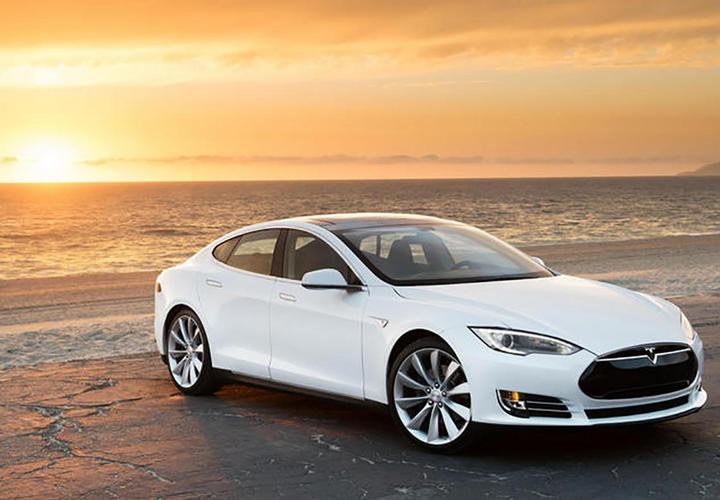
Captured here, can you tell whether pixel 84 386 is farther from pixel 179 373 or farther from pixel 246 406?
pixel 246 406

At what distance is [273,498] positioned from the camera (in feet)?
18.5

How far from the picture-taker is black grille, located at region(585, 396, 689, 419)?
6.15 meters

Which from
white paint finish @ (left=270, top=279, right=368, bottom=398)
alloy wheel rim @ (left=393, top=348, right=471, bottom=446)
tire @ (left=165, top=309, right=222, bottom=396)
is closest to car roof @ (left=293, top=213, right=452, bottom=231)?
white paint finish @ (left=270, top=279, right=368, bottom=398)

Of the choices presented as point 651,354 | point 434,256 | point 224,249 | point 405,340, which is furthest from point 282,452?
point 224,249

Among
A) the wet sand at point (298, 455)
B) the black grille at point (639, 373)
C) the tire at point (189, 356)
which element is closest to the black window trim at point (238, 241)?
the tire at point (189, 356)

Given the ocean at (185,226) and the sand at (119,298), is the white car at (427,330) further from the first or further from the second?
the ocean at (185,226)

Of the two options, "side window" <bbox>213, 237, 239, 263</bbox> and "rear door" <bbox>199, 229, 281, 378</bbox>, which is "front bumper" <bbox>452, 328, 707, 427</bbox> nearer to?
"rear door" <bbox>199, 229, 281, 378</bbox>

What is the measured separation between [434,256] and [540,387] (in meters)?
1.79

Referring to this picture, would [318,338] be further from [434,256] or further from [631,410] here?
[631,410]

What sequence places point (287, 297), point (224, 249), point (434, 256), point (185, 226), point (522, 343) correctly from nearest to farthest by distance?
1. point (522, 343)
2. point (434, 256)
3. point (287, 297)
4. point (224, 249)
5. point (185, 226)

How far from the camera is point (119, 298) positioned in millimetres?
20484

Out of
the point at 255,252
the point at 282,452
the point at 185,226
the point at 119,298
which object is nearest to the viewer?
the point at 282,452

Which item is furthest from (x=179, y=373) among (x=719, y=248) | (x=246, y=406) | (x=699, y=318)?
(x=719, y=248)

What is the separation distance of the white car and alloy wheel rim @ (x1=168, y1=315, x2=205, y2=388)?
2 centimetres
